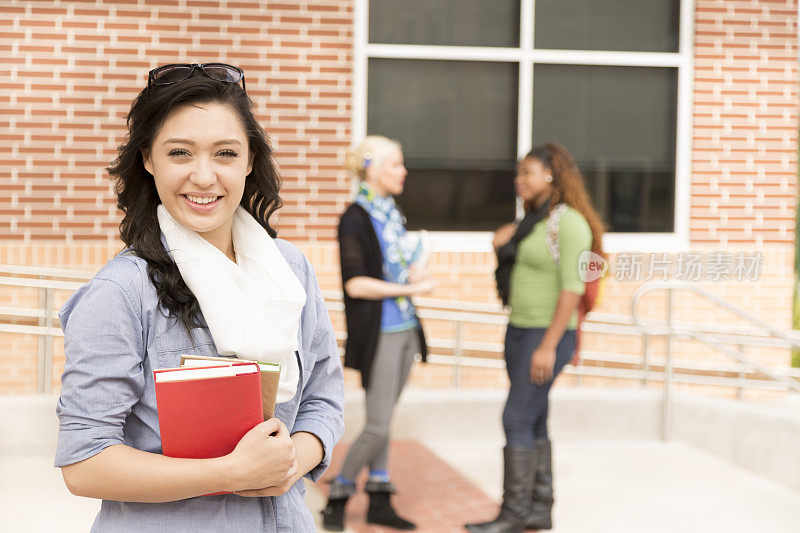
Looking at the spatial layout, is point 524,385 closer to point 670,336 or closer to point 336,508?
point 336,508

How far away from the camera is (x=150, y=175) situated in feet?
5.38

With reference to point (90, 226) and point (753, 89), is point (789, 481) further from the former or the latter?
point (90, 226)

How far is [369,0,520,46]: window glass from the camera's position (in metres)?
7.08

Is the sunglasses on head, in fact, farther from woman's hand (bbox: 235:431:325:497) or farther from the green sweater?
the green sweater

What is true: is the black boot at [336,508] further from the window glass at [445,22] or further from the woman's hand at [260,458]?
the window glass at [445,22]

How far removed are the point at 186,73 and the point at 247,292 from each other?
0.39m

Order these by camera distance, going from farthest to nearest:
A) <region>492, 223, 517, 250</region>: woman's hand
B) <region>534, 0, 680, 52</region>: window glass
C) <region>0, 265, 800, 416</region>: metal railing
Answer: <region>534, 0, 680, 52</region>: window glass → <region>0, 265, 800, 416</region>: metal railing → <region>492, 223, 517, 250</region>: woman's hand

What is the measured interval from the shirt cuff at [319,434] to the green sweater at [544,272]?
256 cm

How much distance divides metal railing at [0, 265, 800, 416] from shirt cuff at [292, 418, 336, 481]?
4720mm

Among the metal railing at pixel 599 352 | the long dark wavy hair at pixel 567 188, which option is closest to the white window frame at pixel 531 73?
the metal railing at pixel 599 352

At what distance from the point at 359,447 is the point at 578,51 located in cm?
438

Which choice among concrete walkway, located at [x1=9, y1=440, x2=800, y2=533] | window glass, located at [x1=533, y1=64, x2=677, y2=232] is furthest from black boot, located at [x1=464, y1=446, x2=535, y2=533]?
window glass, located at [x1=533, y1=64, x2=677, y2=232]

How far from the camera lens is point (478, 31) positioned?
7.25 metres

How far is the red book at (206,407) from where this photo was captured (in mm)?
1355
